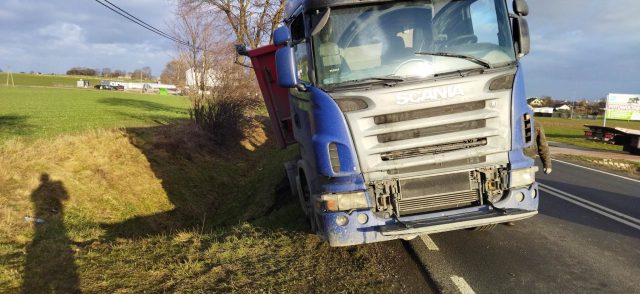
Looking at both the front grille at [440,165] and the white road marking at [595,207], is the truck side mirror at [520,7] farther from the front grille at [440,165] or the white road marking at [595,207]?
the white road marking at [595,207]

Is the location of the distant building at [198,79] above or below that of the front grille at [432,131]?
above

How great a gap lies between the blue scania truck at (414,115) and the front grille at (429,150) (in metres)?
0.01

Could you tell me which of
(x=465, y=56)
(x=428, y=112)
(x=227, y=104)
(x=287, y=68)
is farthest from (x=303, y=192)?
(x=227, y=104)

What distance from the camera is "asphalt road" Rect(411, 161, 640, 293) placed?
166 inches

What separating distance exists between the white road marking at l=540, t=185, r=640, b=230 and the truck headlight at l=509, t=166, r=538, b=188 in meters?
3.15

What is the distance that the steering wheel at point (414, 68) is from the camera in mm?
4516

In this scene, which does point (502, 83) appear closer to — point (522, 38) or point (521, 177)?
point (522, 38)

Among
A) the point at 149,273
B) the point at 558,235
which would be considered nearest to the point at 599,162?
the point at 558,235

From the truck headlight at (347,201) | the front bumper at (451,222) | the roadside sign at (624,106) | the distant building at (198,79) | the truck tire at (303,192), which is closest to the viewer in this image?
the front bumper at (451,222)

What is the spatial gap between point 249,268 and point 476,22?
365cm

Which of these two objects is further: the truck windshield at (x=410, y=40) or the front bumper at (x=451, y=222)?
the truck windshield at (x=410, y=40)

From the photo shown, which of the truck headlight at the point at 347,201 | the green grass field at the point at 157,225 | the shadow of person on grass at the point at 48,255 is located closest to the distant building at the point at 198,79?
the green grass field at the point at 157,225

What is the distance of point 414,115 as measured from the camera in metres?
4.38

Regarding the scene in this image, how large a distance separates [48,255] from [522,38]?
6.18m
